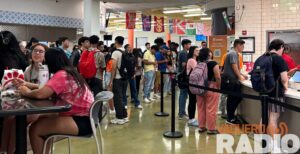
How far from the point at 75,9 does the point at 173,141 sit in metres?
6.86

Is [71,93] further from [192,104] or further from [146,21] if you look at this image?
[146,21]

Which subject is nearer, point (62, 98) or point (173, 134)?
point (62, 98)

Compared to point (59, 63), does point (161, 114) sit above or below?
below

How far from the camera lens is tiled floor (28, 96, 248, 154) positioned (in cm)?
436

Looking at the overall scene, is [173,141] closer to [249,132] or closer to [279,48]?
[249,132]

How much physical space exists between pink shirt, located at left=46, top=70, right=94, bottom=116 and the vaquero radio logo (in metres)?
1.74

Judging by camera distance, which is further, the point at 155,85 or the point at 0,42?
the point at 155,85

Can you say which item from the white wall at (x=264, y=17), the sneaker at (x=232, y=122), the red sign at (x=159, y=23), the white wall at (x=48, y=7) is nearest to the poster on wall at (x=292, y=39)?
the white wall at (x=264, y=17)

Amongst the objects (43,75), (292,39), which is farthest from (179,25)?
(43,75)

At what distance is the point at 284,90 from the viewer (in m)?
4.25

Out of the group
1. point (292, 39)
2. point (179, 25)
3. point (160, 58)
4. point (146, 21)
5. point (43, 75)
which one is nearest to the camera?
point (43, 75)

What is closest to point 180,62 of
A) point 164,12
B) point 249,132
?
point 249,132

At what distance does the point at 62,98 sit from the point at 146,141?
224cm

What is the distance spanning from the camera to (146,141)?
190 inches
